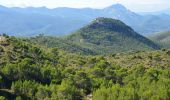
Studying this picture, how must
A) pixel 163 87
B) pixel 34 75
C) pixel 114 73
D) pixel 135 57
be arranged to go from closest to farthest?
pixel 163 87 < pixel 34 75 < pixel 114 73 < pixel 135 57

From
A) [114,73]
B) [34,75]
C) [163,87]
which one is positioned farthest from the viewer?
[114,73]

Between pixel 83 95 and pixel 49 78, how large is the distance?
Answer: 14980 mm

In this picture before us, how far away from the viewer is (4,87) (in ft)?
343

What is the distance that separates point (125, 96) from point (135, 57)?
84.5 metres

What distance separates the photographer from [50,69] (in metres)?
119

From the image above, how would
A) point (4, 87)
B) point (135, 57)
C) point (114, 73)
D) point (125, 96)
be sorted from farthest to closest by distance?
point (135, 57)
point (114, 73)
point (4, 87)
point (125, 96)

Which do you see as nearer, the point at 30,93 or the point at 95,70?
the point at 30,93

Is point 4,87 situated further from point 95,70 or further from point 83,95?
point 95,70

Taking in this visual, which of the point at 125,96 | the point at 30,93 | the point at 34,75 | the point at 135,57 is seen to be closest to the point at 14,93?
the point at 30,93

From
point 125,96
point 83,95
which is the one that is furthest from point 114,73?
point 125,96

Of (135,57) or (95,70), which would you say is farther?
(135,57)

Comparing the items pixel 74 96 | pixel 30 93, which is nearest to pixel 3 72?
pixel 30 93

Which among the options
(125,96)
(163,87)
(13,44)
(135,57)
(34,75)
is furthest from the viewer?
(135,57)

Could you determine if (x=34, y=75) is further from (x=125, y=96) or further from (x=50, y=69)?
(x=125, y=96)
